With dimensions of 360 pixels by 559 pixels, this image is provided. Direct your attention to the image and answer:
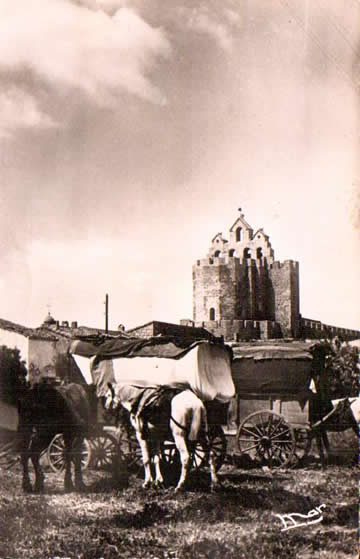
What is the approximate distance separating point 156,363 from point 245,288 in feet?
3.80

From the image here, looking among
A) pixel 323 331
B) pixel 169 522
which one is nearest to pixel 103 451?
pixel 169 522

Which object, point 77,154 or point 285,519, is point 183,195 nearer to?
point 77,154

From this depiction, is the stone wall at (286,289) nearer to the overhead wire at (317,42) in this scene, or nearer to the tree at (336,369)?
the tree at (336,369)

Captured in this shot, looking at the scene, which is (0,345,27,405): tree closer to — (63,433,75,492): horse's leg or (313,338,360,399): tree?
(63,433,75,492): horse's leg

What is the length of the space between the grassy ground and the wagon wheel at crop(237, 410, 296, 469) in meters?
0.68

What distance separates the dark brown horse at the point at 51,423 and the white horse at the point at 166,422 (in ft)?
0.80

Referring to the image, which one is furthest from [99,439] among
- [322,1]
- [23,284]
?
[322,1]

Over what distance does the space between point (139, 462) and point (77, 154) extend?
5.82 feet

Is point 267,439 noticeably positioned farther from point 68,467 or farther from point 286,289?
point 68,467

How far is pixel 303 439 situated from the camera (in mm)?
4270

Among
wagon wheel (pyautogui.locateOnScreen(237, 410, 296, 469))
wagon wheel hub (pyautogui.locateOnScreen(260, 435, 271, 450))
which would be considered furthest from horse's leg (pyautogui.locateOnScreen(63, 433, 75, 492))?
wagon wheel hub (pyautogui.locateOnScreen(260, 435, 271, 450))

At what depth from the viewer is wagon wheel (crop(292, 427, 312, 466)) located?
3996 mm

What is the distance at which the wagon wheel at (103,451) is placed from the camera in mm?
3284

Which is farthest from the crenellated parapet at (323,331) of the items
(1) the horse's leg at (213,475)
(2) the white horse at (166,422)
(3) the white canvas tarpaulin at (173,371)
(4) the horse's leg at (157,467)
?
(4) the horse's leg at (157,467)
